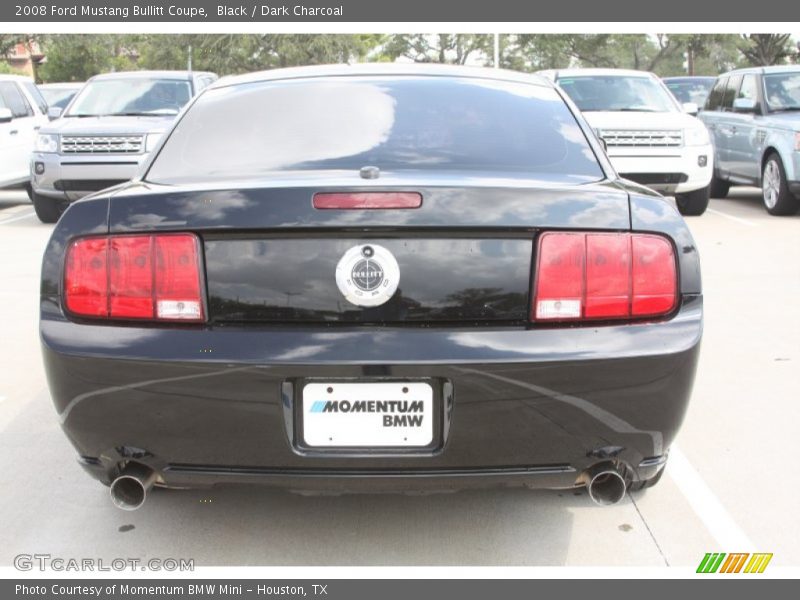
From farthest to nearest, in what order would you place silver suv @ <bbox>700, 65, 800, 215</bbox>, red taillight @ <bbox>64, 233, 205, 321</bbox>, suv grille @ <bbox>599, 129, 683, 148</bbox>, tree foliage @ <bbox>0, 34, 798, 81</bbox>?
tree foliage @ <bbox>0, 34, 798, 81</bbox>, silver suv @ <bbox>700, 65, 800, 215</bbox>, suv grille @ <bbox>599, 129, 683, 148</bbox>, red taillight @ <bbox>64, 233, 205, 321</bbox>

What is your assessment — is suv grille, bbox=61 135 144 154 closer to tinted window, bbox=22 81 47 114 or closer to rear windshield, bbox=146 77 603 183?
tinted window, bbox=22 81 47 114

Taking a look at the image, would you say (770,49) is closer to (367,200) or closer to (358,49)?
(358,49)

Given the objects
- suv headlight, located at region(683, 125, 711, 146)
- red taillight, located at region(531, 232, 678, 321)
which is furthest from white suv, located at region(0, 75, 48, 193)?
red taillight, located at region(531, 232, 678, 321)

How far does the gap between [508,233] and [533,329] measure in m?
0.28

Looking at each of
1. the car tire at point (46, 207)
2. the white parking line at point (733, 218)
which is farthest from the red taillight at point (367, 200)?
the car tire at point (46, 207)

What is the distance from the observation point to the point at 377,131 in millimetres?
3455

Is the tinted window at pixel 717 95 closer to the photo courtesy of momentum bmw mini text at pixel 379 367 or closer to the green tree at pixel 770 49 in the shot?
the photo courtesy of momentum bmw mini text at pixel 379 367

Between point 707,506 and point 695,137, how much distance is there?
861cm

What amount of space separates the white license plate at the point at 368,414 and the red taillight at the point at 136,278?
43cm

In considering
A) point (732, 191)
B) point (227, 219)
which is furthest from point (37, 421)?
point (732, 191)

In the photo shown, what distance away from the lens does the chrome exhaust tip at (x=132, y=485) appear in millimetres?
2854

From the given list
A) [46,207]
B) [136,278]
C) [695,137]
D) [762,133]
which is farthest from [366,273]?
[762,133]

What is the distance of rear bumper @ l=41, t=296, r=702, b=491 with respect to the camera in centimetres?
266

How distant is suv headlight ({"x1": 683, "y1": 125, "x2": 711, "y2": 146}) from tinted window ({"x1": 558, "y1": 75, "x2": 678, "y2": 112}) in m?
0.70
